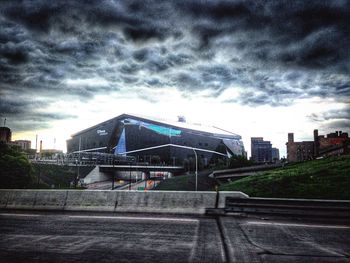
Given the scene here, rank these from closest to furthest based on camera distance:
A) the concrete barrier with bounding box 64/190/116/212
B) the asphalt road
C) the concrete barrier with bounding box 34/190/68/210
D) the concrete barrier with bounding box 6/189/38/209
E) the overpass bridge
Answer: the asphalt road, the concrete barrier with bounding box 64/190/116/212, the concrete barrier with bounding box 34/190/68/210, the concrete barrier with bounding box 6/189/38/209, the overpass bridge

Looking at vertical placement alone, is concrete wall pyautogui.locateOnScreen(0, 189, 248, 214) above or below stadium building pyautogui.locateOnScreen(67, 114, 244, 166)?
below

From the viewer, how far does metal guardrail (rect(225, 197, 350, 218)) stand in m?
8.72

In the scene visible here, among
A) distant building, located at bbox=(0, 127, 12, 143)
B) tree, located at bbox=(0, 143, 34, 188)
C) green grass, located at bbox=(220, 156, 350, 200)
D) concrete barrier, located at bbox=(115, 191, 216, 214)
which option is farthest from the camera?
distant building, located at bbox=(0, 127, 12, 143)

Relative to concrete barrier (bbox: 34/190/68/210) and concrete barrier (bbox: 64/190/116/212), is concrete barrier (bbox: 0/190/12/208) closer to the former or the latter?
concrete barrier (bbox: 34/190/68/210)

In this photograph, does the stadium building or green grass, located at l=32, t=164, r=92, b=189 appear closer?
green grass, located at l=32, t=164, r=92, b=189

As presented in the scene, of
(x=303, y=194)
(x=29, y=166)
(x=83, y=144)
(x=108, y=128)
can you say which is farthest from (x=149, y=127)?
(x=303, y=194)

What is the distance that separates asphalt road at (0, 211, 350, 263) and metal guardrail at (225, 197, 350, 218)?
0.36 metres

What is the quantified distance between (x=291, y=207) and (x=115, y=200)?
266 inches

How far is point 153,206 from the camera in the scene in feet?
36.0

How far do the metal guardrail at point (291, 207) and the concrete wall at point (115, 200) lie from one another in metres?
0.49

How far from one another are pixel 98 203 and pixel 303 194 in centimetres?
1051

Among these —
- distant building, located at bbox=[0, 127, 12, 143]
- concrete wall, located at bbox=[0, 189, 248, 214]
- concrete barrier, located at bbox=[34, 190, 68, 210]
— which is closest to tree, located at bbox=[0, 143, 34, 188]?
concrete wall, located at bbox=[0, 189, 248, 214]

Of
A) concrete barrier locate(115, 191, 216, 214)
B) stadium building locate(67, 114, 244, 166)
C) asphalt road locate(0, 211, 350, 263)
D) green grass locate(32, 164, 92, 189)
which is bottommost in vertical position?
green grass locate(32, 164, 92, 189)

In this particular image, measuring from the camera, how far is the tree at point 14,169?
3200 centimetres
